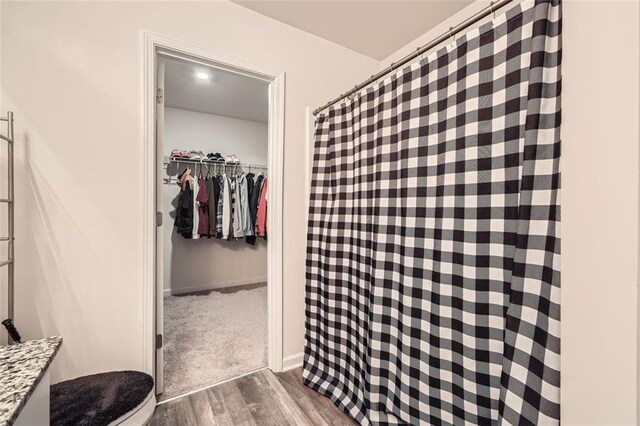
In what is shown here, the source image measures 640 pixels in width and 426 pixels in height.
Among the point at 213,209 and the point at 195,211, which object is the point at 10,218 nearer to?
the point at 195,211

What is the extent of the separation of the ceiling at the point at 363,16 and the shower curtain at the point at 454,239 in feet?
1.99

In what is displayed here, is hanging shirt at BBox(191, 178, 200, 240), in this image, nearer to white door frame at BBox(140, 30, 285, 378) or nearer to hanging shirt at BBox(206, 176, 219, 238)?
hanging shirt at BBox(206, 176, 219, 238)

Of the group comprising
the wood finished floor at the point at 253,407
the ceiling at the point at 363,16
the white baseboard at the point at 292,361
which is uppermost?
the ceiling at the point at 363,16

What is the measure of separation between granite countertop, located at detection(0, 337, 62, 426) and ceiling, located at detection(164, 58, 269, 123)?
6.58 feet

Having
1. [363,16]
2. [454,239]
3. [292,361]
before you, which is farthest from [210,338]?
[363,16]

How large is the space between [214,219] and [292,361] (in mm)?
1958

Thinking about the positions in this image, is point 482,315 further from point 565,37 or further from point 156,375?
point 156,375

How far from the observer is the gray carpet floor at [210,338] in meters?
1.63

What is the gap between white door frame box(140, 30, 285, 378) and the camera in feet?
4.35

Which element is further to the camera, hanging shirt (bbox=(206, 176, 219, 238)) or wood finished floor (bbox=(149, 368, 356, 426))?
hanging shirt (bbox=(206, 176, 219, 238))

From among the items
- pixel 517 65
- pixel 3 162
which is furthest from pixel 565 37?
pixel 3 162

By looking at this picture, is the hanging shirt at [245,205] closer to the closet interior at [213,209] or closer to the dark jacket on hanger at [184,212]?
the closet interior at [213,209]

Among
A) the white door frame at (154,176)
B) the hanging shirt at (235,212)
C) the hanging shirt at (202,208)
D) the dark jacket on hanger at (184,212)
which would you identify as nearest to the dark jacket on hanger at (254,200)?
→ the hanging shirt at (235,212)

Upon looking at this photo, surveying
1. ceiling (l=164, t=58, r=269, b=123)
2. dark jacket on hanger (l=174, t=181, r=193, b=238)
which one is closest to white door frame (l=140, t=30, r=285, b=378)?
ceiling (l=164, t=58, r=269, b=123)
